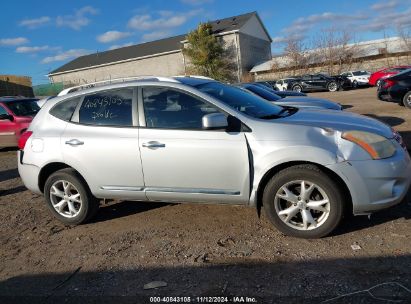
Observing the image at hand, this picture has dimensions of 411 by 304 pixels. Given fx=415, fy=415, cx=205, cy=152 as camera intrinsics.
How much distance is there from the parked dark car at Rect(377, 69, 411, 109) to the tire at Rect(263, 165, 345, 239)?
1070cm

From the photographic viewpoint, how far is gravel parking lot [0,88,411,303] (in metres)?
3.37

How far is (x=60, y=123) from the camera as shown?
5098 millimetres

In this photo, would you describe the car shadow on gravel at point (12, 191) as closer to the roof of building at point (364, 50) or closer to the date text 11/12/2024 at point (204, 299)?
the date text 11/12/2024 at point (204, 299)

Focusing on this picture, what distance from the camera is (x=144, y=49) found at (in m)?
54.4

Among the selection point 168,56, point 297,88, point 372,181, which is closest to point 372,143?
point 372,181

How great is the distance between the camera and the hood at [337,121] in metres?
4.15

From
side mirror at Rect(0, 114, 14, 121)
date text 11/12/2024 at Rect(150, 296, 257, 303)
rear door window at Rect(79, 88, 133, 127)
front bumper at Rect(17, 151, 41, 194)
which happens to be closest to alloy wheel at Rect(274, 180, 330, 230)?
date text 11/12/2024 at Rect(150, 296, 257, 303)

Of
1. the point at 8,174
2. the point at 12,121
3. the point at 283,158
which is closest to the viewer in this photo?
the point at 283,158

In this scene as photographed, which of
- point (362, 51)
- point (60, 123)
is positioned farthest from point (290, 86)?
point (60, 123)

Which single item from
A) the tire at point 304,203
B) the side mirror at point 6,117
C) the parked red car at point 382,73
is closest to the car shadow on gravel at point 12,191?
the side mirror at point 6,117

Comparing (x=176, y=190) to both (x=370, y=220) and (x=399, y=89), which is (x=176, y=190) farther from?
(x=399, y=89)

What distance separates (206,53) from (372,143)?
4304 cm

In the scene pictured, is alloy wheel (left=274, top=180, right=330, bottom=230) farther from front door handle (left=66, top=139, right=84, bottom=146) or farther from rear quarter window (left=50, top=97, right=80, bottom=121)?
rear quarter window (left=50, top=97, right=80, bottom=121)

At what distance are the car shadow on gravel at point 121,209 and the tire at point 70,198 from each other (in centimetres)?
28
